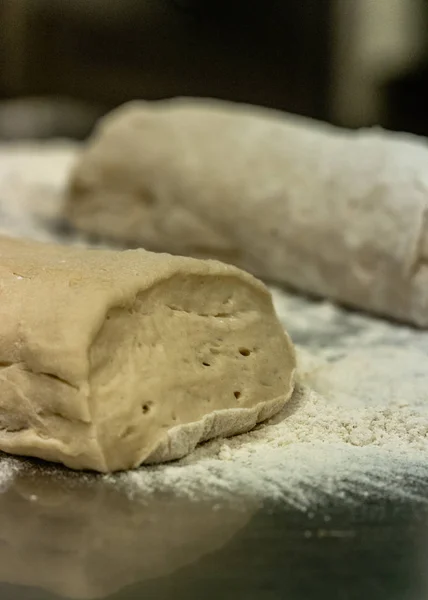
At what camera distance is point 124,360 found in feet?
3.33

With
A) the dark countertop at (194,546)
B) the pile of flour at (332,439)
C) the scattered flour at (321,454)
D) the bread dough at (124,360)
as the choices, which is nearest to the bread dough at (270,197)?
the pile of flour at (332,439)

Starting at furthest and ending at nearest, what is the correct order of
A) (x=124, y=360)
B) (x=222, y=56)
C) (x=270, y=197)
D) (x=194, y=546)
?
(x=222, y=56)
(x=270, y=197)
(x=124, y=360)
(x=194, y=546)

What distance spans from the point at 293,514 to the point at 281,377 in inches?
10.7

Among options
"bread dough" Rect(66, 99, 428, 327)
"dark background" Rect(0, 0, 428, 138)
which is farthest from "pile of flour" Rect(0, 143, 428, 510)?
"dark background" Rect(0, 0, 428, 138)

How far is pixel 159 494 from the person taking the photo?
3.18 ft

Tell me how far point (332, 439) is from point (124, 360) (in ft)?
1.06

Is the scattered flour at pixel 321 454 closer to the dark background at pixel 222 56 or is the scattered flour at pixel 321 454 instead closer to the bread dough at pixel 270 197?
the bread dough at pixel 270 197

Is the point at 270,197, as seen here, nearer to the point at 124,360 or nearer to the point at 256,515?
the point at 124,360

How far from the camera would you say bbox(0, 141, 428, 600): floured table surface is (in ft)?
2.71

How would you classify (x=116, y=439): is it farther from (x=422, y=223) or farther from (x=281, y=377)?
(x=422, y=223)

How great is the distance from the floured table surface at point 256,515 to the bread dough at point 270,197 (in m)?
0.40

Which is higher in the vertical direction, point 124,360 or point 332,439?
point 124,360

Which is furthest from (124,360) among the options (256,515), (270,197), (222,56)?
(222,56)

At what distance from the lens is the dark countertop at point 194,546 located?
0.81m
